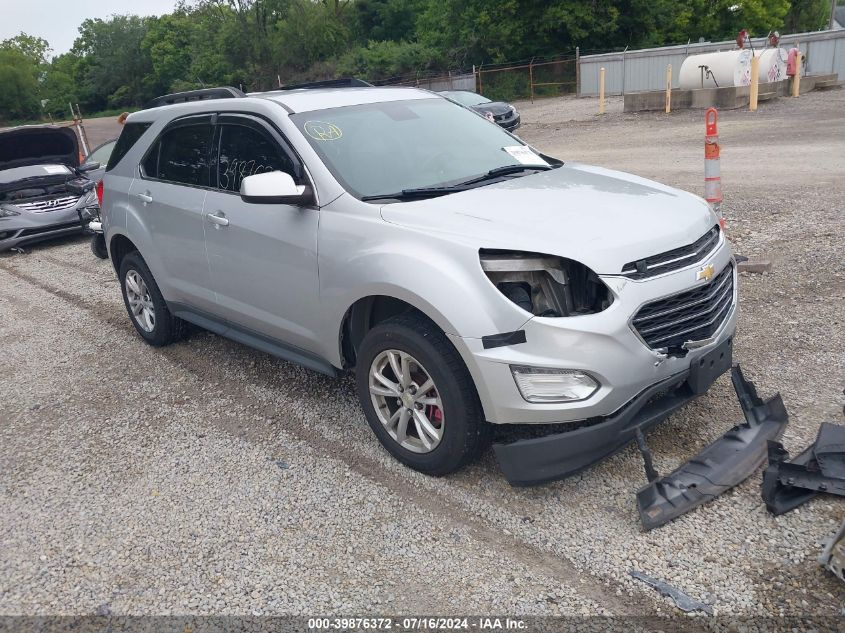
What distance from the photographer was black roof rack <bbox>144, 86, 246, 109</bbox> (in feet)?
16.9

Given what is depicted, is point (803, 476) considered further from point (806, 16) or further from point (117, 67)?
point (117, 67)

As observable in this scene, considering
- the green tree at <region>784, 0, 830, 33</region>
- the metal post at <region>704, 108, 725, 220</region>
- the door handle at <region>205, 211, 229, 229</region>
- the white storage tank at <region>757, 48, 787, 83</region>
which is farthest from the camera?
the green tree at <region>784, 0, 830, 33</region>

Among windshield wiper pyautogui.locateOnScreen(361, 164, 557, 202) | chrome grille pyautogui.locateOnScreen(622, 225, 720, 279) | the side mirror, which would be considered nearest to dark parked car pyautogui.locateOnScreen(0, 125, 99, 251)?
the side mirror

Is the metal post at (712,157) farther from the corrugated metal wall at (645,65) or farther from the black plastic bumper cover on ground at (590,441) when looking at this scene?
the corrugated metal wall at (645,65)

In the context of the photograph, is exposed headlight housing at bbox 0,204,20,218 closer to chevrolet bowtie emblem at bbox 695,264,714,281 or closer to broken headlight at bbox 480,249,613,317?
broken headlight at bbox 480,249,613,317

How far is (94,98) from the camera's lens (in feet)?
302

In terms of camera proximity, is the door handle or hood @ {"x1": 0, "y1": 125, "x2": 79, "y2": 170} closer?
the door handle

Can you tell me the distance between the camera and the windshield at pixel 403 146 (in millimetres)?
4203

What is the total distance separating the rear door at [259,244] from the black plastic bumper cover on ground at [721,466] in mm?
2047

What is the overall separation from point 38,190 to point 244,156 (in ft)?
28.5

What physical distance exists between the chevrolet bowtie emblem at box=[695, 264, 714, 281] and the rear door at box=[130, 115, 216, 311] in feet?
10.2

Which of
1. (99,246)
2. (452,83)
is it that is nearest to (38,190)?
(99,246)

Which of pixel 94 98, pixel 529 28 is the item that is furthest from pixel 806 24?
pixel 94 98

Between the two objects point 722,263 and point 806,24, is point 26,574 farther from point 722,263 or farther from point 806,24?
point 806,24
